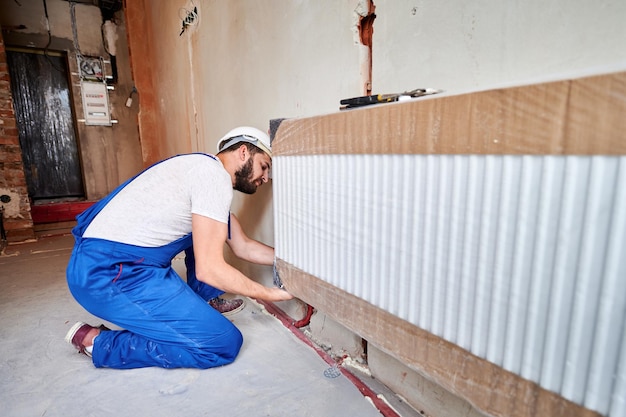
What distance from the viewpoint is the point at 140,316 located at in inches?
46.1

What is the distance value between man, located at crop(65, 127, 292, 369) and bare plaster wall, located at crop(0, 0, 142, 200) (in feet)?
10.4

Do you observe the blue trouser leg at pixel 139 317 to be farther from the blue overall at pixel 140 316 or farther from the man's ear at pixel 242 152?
the man's ear at pixel 242 152

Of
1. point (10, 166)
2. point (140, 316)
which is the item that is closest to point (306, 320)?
point (140, 316)

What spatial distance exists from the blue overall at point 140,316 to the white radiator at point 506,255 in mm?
698

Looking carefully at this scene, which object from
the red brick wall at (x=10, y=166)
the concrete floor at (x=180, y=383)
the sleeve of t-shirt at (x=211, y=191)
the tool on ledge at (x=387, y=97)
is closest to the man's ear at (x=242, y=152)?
the sleeve of t-shirt at (x=211, y=191)

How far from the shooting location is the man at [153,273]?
1.15 m

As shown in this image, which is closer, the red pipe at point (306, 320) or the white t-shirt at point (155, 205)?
the white t-shirt at point (155, 205)

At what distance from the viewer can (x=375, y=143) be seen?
0.62 meters

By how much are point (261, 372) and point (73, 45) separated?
13.8 feet

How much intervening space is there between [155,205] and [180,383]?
0.60 meters

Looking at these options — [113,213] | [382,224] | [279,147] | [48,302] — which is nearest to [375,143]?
[382,224]

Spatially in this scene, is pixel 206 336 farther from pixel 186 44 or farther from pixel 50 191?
pixel 50 191

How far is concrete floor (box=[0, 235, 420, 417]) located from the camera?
0.97 metres

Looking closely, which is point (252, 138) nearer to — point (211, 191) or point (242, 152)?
point (242, 152)
